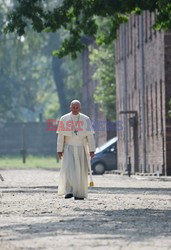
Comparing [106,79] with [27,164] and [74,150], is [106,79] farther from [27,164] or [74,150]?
[74,150]

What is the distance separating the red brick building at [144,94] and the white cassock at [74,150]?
22.7 meters

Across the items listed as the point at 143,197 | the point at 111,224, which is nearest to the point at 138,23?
the point at 143,197

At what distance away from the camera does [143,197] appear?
78.8ft

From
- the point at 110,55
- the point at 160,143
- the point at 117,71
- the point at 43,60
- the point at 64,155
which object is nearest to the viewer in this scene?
the point at 64,155

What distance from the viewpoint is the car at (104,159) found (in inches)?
2189

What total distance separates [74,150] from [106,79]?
44.1 m

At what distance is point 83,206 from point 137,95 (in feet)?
119

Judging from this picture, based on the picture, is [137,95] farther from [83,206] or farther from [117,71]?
[83,206]

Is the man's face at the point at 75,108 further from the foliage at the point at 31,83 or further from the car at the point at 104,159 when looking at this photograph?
the foliage at the point at 31,83

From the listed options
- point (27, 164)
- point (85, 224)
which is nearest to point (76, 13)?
→ point (85, 224)

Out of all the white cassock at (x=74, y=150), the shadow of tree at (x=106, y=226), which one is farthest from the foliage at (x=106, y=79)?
the shadow of tree at (x=106, y=226)

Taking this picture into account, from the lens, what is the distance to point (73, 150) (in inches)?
896

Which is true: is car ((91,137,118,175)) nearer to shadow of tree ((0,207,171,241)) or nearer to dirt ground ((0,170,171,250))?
dirt ground ((0,170,171,250))

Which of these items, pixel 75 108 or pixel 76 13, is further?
pixel 76 13
